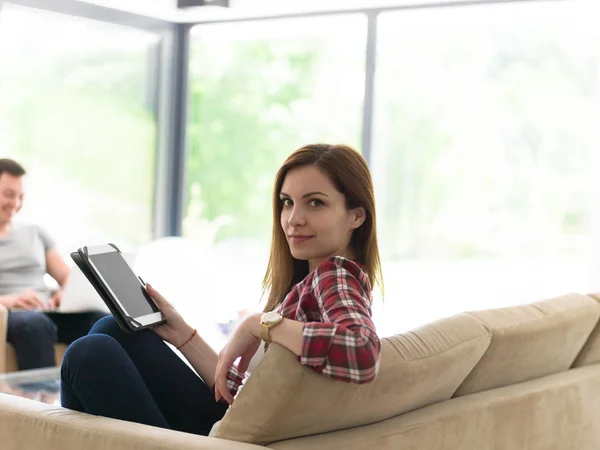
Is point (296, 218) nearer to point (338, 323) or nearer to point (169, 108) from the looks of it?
point (338, 323)

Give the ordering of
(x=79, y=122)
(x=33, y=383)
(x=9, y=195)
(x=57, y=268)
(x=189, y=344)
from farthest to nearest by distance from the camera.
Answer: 1. (x=79, y=122)
2. (x=57, y=268)
3. (x=9, y=195)
4. (x=33, y=383)
5. (x=189, y=344)

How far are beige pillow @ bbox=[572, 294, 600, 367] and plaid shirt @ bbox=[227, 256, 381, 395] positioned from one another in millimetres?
775

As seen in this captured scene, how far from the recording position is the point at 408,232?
6.13 m

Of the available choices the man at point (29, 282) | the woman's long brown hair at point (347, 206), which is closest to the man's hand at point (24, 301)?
the man at point (29, 282)

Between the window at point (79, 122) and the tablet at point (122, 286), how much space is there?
3799 millimetres

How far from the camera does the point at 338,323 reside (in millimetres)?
1726

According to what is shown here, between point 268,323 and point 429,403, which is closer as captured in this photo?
point 268,323

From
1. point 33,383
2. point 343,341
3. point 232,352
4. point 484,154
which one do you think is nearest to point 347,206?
point 232,352

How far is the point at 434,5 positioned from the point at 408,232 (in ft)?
4.66

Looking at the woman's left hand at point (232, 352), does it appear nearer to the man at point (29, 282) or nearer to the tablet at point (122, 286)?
the tablet at point (122, 286)

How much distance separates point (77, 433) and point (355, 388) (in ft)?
1.72

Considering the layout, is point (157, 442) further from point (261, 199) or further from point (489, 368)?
point (261, 199)

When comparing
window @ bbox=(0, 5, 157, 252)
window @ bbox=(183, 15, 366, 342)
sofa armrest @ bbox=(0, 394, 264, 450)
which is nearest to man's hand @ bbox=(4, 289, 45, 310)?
window @ bbox=(0, 5, 157, 252)

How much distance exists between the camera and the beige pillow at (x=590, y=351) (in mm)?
2434
